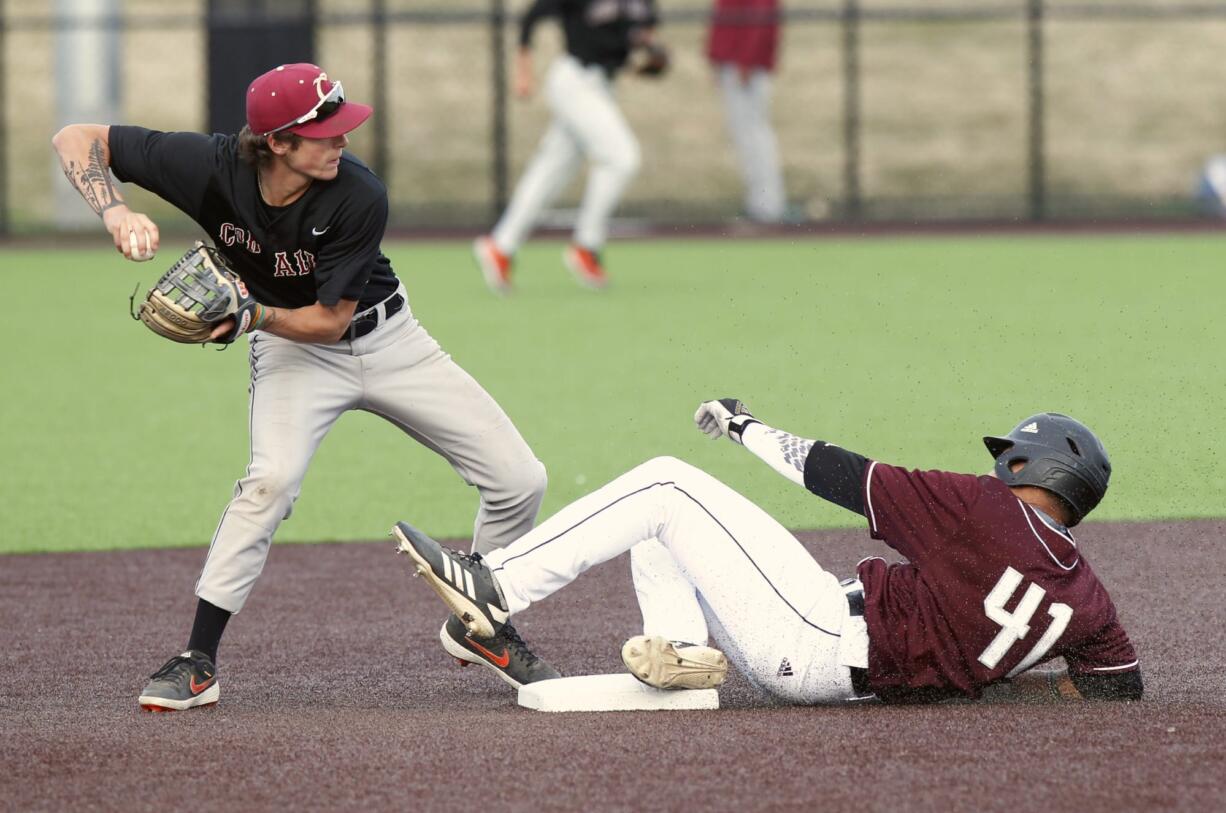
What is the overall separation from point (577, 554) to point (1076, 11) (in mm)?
18742

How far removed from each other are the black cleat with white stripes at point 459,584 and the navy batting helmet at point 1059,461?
55.1 inches

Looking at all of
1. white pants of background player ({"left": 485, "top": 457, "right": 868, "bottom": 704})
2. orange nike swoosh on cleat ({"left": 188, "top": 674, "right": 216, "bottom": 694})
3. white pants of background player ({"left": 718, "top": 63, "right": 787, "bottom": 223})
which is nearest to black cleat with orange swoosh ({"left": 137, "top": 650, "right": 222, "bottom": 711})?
orange nike swoosh on cleat ({"left": 188, "top": 674, "right": 216, "bottom": 694})

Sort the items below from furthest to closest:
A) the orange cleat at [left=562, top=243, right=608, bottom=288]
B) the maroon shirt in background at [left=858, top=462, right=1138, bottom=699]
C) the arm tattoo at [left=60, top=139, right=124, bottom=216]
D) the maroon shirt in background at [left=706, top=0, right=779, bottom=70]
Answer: the maroon shirt in background at [left=706, top=0, right=779, bottom=70] < the orange cleat at [left=562, top=243, right=608, bottom=288] < the arm tattoo at [left=60, top=139, right=124, bottom=216] < the maroon shirt in background at [left=858, top=462, right=1138, bottom=699]

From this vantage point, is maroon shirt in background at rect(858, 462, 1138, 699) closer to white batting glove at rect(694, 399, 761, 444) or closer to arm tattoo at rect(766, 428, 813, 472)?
arm tattoo at rect(766, 428, 813, 472)

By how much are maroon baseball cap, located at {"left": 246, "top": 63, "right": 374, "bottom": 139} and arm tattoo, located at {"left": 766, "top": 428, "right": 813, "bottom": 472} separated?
1551 millimetres

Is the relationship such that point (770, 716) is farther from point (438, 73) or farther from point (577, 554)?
point (438, 73)

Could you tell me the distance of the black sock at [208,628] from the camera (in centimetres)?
550

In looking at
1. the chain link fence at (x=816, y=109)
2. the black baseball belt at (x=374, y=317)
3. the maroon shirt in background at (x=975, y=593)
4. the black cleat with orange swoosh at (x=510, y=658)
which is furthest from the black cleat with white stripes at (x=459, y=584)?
the chain link fence at (x=816, y=109)

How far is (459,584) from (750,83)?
14.9 m

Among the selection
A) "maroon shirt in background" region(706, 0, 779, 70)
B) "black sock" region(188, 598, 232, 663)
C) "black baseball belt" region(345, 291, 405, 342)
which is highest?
"black baseball belt" region(345, 291, 405, 342)

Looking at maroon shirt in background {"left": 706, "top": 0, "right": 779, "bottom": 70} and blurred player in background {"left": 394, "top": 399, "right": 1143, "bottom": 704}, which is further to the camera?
maroon shirt in background {"left": 706, "top": 0, "right": 779, "bottom": 70}

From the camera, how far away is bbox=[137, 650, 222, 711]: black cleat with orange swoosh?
17.4 feet

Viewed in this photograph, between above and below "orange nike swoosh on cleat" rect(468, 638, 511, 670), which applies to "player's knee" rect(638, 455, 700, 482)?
above

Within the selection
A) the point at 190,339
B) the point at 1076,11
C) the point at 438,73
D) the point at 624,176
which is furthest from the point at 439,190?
the point at 190,339
